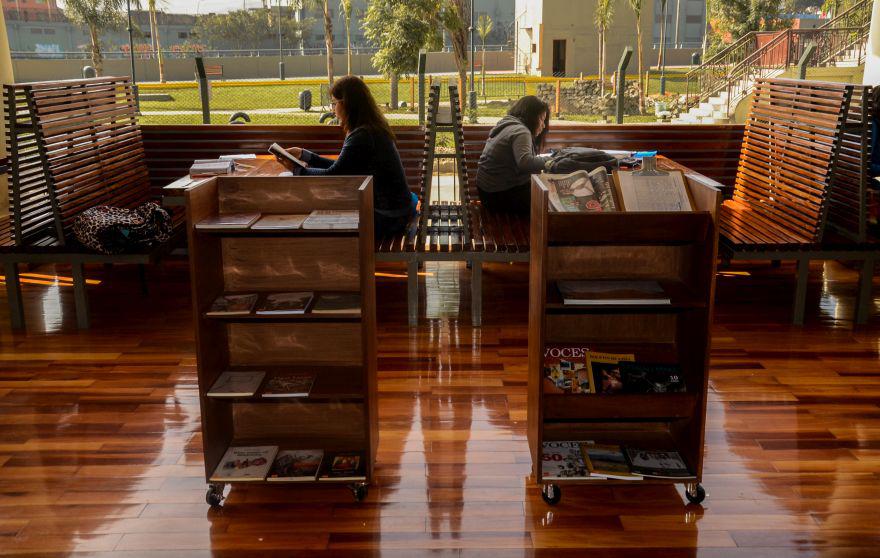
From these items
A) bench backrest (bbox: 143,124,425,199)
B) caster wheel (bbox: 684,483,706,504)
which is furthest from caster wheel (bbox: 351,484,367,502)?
bench backrest (bbox: 143,124,425,199)

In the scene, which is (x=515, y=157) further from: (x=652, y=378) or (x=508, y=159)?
(x=652, y=378)

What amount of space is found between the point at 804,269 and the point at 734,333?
56cm

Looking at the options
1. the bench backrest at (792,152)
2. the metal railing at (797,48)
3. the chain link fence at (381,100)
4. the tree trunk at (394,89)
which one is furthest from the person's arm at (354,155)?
the tree trunk at (394,89)

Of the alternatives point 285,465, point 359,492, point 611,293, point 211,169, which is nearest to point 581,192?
point 611,293

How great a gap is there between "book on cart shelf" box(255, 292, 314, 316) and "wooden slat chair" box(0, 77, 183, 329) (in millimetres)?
2136

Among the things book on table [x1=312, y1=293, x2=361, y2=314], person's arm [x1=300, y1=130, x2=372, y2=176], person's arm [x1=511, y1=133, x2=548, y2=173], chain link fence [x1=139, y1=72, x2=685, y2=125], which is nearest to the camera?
book on table [x1=312, y1=293, x2=361, y2=314]

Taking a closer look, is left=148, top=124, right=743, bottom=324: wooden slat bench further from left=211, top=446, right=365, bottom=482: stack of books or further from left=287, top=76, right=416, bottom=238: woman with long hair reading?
left=211, top=446, right=365, bottom=482: stack of books

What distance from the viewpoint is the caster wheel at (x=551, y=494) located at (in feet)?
9.91

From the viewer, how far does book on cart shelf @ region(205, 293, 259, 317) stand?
2.93 metres

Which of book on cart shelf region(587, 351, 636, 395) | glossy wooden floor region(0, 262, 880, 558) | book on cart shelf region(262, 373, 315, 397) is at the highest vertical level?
book on cart shelf region(587, 351, 636, 395)

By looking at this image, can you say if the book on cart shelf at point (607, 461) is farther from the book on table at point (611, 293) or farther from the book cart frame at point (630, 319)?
the book on table at point (611, 293)

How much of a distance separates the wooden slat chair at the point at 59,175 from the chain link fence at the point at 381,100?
13652mm

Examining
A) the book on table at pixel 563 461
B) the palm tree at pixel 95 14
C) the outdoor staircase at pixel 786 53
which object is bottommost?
the book on table at pixel 563 461

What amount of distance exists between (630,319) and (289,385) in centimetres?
134
